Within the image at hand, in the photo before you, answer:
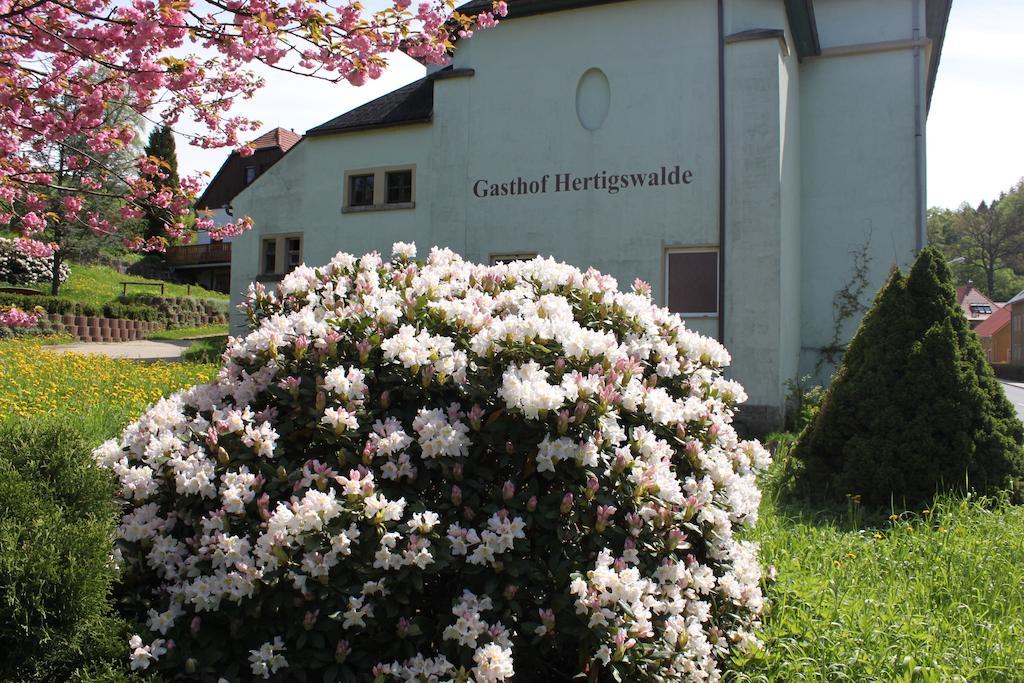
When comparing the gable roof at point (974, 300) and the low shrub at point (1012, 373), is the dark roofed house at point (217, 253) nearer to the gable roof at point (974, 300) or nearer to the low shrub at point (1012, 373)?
the low shrub at point (1012, 373)

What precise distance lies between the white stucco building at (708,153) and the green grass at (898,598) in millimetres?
6557

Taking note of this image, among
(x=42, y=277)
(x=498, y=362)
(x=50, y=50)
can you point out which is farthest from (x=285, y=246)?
(x=42, y=277)

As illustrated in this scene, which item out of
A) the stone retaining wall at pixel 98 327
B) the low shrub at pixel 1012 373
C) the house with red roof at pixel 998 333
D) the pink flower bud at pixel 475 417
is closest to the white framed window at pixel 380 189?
the pink flower bud at pixel 475 417

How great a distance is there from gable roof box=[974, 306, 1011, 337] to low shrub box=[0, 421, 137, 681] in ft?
242

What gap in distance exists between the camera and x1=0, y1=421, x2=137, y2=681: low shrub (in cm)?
229

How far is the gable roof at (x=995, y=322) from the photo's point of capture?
213ft

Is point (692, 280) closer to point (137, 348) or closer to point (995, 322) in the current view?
point (137, 348)

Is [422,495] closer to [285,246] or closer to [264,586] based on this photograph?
[264,586]

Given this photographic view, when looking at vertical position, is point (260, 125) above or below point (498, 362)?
above

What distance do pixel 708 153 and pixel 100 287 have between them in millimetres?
33056

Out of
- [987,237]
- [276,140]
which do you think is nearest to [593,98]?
[276,140]

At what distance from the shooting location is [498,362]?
3092 millimetres

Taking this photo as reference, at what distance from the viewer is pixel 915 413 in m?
6.28

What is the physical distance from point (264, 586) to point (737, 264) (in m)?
10.6
